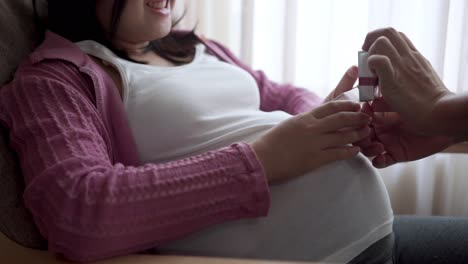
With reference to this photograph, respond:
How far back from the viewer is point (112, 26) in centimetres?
97

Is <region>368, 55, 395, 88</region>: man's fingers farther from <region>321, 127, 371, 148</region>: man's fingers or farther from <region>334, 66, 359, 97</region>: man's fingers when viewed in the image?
<region>334, 66, 359, 97</region>: man's fingers

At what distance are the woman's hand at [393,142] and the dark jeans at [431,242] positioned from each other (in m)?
0.19

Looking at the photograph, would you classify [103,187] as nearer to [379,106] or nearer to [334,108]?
[334,108]

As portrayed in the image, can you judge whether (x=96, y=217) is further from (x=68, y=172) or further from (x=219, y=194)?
(x=219, y=194)

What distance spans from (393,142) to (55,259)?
63 centimetres

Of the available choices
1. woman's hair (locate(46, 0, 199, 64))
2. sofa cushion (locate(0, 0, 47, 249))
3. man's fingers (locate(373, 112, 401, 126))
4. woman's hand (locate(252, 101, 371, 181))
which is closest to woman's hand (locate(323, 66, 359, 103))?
man's fingers (locate(373, 112, 401, 126))

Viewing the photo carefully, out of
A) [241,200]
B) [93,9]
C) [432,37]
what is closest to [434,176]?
[432,37]

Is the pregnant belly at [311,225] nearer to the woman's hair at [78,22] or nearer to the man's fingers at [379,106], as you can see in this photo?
the man's fingers at [379,106]

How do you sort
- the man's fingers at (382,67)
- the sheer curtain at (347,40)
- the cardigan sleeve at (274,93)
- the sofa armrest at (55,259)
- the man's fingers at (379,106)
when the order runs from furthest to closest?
the sheer curtain at (347,40)
the cardigan sleeve at (274,93)
the man's fingers at (379,106)
the man's fingers at (382,67)
the sofa armrest at (55,259)

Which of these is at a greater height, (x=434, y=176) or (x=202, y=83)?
(x=202, y=83)

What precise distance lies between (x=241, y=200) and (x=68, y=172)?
25cm

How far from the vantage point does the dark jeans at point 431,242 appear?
39.2 inches

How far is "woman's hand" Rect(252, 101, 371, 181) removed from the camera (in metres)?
0.75

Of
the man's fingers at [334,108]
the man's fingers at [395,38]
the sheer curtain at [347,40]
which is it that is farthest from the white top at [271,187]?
the sheer curtain at [347,40]
